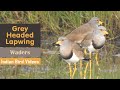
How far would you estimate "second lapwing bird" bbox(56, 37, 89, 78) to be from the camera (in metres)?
6.55

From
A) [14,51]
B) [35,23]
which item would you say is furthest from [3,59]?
[35,23]

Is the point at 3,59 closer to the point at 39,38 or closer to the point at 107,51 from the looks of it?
the point at 39,38

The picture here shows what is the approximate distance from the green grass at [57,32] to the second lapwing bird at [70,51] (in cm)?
9

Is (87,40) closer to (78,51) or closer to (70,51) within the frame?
(78,51)

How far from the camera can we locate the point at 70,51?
655 cm

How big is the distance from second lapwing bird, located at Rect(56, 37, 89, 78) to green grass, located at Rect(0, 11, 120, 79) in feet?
0.29

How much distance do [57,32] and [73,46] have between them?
296 millimetres

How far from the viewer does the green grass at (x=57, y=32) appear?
262 inches

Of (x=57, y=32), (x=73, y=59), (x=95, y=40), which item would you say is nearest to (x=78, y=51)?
(x=73, y=59)

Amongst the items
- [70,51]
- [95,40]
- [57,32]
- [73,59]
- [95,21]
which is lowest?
[73,59]

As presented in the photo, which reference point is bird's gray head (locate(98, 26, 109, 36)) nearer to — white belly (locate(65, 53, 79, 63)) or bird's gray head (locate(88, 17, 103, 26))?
bird's gray head (locate(88, 17, 103, 26))

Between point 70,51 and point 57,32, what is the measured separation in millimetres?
331
